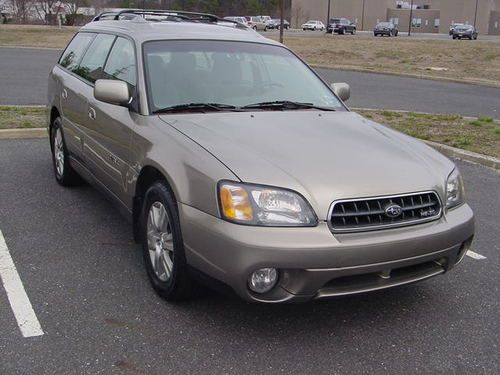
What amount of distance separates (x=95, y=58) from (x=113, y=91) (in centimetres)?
138

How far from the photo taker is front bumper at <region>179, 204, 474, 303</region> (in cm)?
281

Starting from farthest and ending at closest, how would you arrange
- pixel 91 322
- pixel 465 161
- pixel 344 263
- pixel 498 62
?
pixel 498 62 → pixel 465 161 → pixel 91 322 → pixel 344 263

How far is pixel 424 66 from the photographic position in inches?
981

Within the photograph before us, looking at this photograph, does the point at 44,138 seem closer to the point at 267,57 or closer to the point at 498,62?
the point at 267,57

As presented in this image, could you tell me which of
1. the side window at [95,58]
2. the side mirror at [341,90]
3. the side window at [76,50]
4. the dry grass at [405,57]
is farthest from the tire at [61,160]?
the dry grass at [405,57]

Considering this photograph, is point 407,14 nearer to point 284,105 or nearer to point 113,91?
point 284,105

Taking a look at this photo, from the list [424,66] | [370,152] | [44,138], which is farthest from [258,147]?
[424,66]

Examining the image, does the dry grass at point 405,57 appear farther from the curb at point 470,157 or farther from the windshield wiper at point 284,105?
the windshield wiper at point 284,105

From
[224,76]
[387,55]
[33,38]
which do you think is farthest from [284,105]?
[33,38]

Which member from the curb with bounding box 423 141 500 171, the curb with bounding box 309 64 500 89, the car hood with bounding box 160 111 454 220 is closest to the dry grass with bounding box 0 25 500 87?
the curb with bounding box 309 64 500 89

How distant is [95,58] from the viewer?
507 cm

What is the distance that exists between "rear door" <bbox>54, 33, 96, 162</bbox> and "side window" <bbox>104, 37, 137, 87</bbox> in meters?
0.38

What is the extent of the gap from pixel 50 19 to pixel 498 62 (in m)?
41.4

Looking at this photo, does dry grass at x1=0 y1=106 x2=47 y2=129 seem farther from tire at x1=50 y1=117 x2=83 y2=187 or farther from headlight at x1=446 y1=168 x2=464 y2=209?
headlight at x1=446 y1=168 x2=464 y2=209
